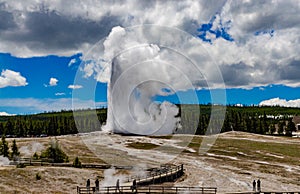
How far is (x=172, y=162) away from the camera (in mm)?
76812

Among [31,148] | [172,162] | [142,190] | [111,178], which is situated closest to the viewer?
[142,190]

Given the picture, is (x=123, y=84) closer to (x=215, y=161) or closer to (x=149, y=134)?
(x=149, y=134)

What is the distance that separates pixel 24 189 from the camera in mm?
45688

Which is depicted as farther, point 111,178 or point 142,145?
point 142,145

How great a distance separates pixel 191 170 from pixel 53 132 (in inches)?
4307

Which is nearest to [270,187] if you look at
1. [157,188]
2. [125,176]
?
[157,188]

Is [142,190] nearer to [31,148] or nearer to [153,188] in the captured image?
[153,188]

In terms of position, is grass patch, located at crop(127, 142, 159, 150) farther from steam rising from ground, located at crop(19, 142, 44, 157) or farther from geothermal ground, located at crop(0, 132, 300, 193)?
steam rising from ground, located at crop(19, 142, 44, 157)

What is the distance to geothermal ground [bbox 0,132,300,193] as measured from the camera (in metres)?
50.6

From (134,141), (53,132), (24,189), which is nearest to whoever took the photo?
(24,189)

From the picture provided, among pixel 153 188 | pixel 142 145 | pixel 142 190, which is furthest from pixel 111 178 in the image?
pixel 142 145

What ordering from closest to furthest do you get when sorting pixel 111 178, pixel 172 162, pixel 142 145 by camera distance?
pixel 111 178 → pixel 172 162 → pixel 142 145

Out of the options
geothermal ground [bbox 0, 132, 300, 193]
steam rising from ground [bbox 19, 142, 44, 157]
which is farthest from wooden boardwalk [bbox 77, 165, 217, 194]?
steam rising from ground [bbox 19, 142, 44, 157]

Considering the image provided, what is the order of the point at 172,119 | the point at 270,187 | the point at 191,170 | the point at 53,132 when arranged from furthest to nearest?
the point at 53,132, the point at 172,119, the point at 191,170, the point at 270,187
